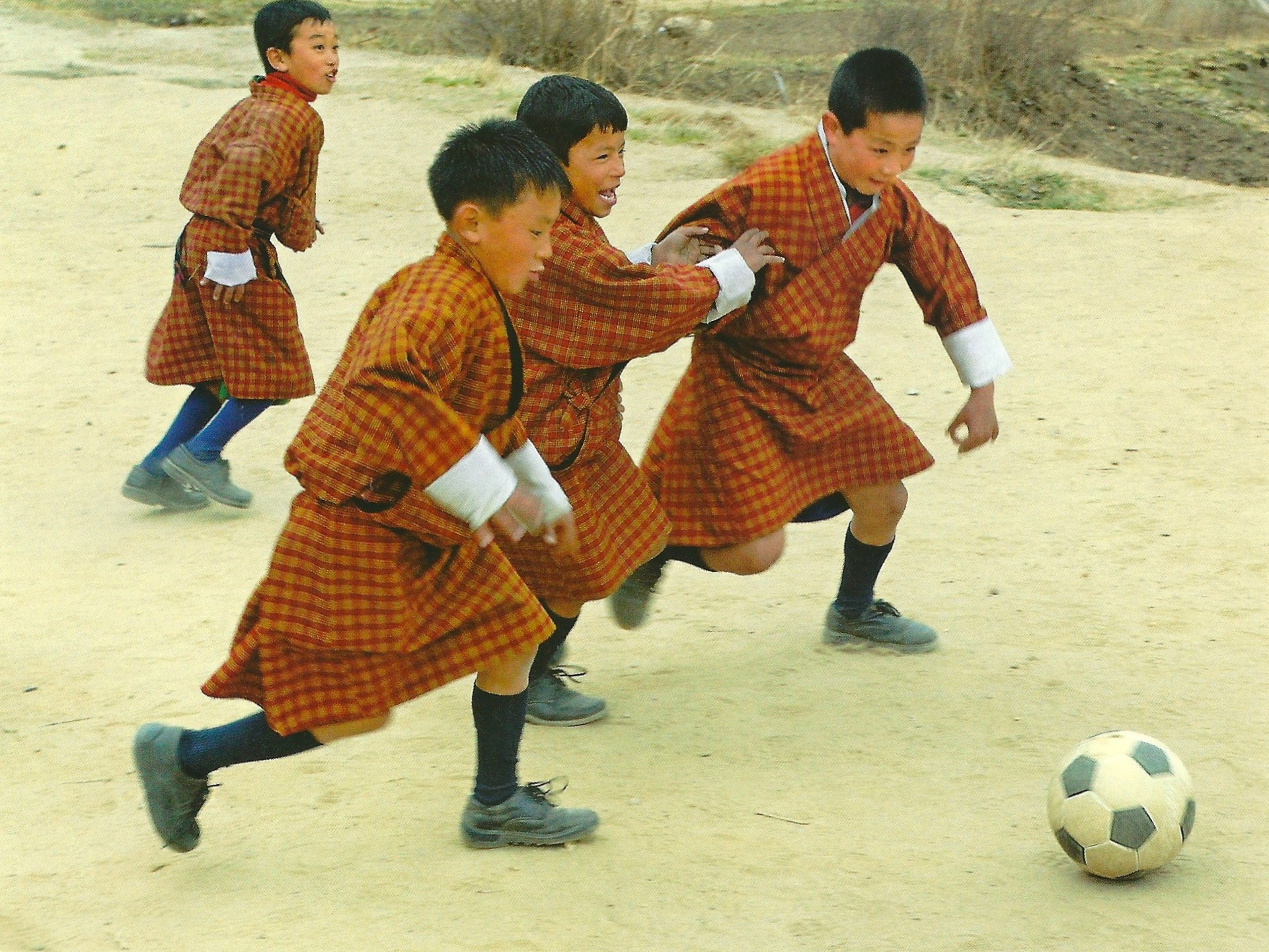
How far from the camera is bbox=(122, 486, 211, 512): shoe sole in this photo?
17.2 ft

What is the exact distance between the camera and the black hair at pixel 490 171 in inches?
115

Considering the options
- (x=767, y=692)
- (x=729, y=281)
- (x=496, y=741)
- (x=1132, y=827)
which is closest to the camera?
(x=1132, y=827)

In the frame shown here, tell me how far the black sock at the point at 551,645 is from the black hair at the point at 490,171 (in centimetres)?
116

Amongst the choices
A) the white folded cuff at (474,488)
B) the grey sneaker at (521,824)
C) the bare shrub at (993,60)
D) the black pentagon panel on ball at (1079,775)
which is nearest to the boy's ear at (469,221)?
the white folded cuff at (474,488)

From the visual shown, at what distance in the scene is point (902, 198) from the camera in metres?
3.89

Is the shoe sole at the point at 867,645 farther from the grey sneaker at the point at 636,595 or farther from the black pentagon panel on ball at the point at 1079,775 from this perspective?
the black pentagon panel on ball at the point at 1079,775

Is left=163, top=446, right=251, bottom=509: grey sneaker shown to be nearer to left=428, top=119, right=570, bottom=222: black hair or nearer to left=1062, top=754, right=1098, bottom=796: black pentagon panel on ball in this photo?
left=428, top=119, right=570, bottom=222: black hair

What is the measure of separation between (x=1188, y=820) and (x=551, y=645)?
1.54 m

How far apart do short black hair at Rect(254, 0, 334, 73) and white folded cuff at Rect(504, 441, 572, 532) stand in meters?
2.45

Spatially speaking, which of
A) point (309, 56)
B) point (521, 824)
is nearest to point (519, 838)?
point (521, 824)

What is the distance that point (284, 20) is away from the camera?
491cm

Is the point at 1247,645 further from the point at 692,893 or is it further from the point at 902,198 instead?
the point at 692,893

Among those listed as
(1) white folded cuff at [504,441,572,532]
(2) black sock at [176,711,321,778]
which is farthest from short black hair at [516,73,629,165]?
(2) black sock at [176,711,321,778]

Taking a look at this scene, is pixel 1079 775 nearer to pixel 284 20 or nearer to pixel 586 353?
pixel 586 353
